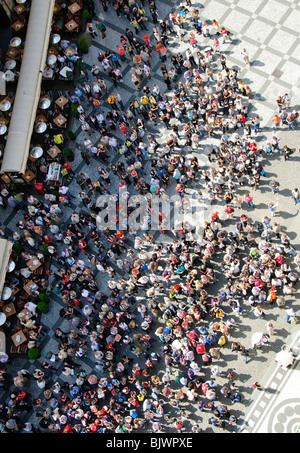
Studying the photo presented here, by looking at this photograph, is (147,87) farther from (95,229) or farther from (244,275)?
(244,275)

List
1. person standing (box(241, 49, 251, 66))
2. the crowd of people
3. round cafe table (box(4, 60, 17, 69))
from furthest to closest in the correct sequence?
round cafe table (box(4, 60, 17, 69)) → person standing (box(241, 49, 251, 66)) → the crowd of people

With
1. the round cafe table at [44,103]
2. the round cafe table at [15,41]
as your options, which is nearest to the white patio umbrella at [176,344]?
the round cafe table at [44,103]

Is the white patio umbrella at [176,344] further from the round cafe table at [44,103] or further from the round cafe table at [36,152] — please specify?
the round cafe table at [44,103]

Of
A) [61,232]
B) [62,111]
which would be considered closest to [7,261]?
[61,232]

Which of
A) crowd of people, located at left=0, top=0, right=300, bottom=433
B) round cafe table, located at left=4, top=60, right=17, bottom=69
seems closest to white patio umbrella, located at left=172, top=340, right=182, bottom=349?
crowd of people, located at left=0, top=0, right=300, bottom=433

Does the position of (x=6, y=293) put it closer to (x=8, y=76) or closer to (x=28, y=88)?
(x=28, y=88)

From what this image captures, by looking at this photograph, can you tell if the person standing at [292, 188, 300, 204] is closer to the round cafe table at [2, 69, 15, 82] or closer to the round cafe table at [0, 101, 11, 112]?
the round cafe table at [0, 101, 11, 112]
